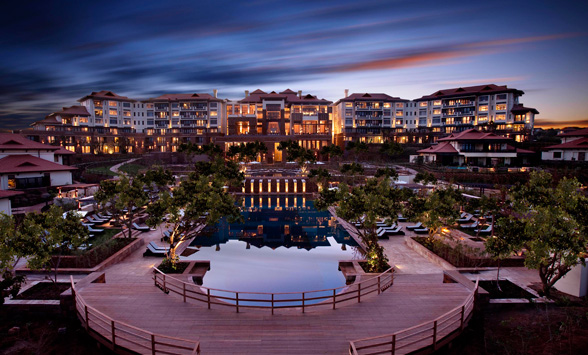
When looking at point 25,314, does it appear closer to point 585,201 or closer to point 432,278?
point 432,278

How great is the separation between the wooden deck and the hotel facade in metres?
67.5

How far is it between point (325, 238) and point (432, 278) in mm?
12255

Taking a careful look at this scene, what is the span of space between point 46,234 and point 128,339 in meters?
7.84

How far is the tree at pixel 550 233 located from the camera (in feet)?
40.3

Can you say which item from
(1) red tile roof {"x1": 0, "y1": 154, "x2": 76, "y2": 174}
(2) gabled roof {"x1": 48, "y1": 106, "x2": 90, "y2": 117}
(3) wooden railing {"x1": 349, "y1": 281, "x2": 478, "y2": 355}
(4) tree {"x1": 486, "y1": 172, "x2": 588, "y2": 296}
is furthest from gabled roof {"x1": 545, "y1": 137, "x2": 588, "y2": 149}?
(2) gabled roof {"x1": 48, "y1": 106, "x2": 90, "y2": 117}

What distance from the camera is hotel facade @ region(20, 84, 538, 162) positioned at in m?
80.5

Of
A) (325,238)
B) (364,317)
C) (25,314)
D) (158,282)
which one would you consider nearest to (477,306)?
(364,317)

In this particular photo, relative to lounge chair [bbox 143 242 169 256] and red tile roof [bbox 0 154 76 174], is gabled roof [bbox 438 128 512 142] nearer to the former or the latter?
lounge chair [bbox 143 242 169 256]

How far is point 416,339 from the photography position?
33.9 feet

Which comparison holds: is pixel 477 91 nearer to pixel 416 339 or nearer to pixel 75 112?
pixel 416 339

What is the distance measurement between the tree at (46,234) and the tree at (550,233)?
1864 centimetres

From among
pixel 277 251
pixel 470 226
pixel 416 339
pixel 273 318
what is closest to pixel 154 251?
pixel 277 251

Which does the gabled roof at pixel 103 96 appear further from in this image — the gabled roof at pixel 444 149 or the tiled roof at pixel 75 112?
the gabled roof at pixel 444 149

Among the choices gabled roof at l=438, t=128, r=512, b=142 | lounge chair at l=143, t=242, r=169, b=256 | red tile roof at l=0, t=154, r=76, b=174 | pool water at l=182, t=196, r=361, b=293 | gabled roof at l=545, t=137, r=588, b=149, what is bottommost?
pool water at l=182, t=196, r=361, b=293
